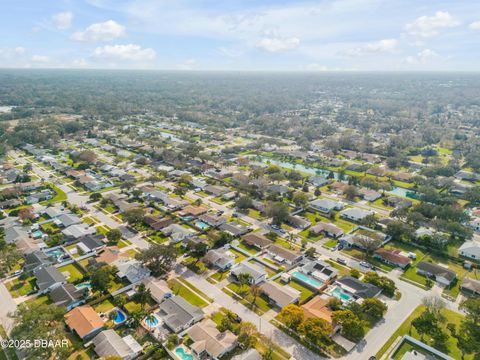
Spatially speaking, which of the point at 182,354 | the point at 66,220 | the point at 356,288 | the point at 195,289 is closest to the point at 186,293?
the point at 195,289

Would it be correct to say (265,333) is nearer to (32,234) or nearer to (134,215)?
(134,215)

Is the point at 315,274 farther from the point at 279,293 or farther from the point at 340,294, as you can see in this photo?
the point at 279,293

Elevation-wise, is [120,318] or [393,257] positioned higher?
[393,257]

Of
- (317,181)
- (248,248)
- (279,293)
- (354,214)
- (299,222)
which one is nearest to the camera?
(279,293)

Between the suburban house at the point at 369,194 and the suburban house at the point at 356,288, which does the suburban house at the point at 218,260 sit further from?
the suburban house at the point at 369,194

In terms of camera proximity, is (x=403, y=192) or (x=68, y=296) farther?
(x=403, y=192)

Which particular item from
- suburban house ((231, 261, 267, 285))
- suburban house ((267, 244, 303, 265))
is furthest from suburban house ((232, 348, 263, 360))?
suburban house ((267, 244, 303, 265))

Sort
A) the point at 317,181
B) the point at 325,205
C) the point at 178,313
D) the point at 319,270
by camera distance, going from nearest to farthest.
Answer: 1. the point at 178,313
2. the point at 319,270
3. the point at 325,205
4. the point at 317,181
